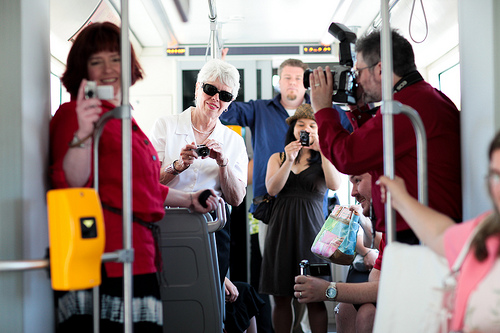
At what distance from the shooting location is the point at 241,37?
5.85 meters

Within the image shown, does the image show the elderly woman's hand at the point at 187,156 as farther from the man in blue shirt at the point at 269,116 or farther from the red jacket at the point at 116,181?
the man in blue shirt at the point at 269,116

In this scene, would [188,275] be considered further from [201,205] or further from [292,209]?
[292,209]

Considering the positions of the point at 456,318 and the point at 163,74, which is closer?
the point at 456,318

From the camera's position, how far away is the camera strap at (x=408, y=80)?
221cm

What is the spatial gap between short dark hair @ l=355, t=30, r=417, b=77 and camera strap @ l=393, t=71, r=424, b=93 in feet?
0.12

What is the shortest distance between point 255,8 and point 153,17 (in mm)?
932

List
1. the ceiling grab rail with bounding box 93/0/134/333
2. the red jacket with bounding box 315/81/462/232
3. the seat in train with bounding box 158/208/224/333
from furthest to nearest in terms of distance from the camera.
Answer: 1. the seat in train with bounding box 158/208/224/333
2. the red jacket with bounding box 315/81/462/232
3. the ceiling grab rail with bounding box 93/0/134/333

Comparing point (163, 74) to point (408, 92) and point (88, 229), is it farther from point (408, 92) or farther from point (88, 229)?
point (88, 229)

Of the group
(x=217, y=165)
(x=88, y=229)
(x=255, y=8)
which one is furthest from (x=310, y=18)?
(x=88, y=229)

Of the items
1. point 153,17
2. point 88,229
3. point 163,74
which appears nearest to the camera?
point 88,229

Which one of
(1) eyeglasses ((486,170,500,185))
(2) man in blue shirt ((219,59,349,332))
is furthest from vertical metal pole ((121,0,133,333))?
(2) man in blue shirt ((219,59,349,332))

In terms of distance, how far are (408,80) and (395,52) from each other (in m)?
0.14

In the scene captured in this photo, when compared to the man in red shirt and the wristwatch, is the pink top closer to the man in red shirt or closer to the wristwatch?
the man in red shirt

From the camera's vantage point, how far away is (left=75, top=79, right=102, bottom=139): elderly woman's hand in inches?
67.8
